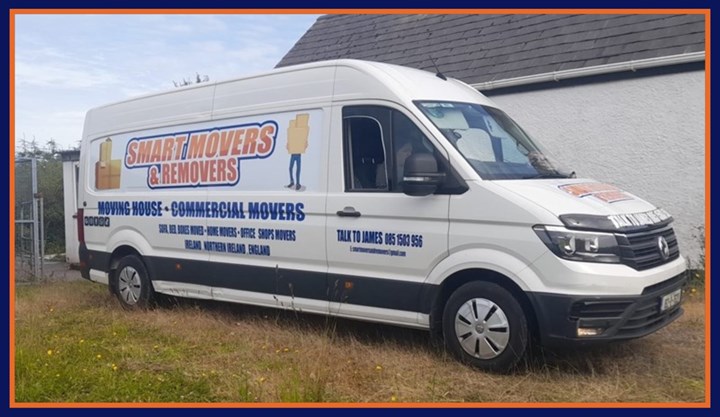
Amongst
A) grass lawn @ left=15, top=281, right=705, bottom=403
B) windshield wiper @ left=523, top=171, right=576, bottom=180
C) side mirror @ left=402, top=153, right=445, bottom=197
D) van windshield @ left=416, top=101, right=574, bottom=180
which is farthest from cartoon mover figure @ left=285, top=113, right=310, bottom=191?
windshield wiper @ left=523, top=171, right=576, bottom=180

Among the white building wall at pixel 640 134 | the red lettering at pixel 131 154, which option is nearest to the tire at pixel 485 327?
the red lettering at pixel 131 154

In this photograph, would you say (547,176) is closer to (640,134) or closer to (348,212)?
(348,212)

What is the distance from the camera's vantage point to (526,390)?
497 cm

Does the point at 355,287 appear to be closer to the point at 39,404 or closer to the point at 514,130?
the point at 514,130

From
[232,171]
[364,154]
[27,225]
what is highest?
[364,154]

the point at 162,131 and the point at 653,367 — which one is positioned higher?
the point at 162,131

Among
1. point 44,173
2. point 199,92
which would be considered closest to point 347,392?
point 199,92

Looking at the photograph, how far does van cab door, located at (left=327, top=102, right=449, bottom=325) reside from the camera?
566 centimetres

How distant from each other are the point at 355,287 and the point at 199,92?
2.95 meters

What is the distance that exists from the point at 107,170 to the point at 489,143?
16.0 feet

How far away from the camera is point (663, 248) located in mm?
5477

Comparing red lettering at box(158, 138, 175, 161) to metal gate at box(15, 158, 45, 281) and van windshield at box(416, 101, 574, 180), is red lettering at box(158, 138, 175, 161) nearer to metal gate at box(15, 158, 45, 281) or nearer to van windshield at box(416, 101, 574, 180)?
van windshield at box(416, 101, 574, 180)

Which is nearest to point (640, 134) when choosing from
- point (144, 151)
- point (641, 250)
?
point (641, 250)

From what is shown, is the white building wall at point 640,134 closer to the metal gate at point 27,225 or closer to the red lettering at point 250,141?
the red lettering at point 250,141
